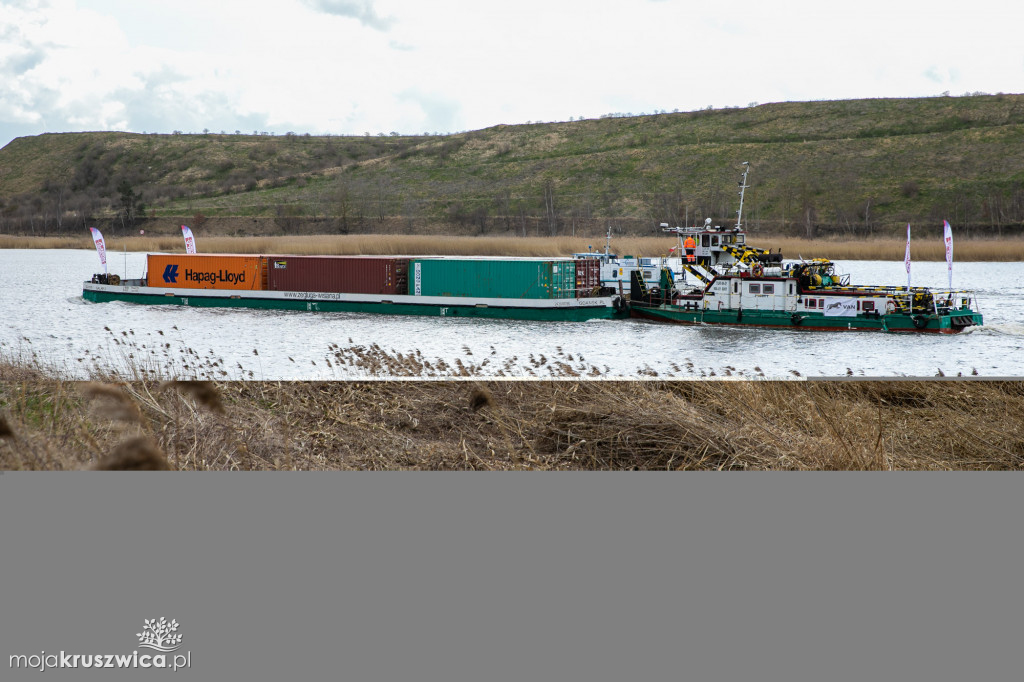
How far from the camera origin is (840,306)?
1129 inches

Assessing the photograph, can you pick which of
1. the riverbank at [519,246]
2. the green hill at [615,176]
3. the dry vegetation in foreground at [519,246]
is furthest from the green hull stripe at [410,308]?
the riverbank at [519,246]

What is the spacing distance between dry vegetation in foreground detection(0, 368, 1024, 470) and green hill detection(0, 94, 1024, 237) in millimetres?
30863

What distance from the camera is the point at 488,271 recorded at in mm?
33062

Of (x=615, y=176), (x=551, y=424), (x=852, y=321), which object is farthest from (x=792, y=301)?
(x=615, y=176)

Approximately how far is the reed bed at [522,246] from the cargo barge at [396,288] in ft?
29.7

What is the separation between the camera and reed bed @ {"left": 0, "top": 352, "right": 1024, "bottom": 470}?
21.3 feet

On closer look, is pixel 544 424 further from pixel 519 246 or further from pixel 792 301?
pixel 519 246

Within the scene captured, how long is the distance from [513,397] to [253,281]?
97.0 ft

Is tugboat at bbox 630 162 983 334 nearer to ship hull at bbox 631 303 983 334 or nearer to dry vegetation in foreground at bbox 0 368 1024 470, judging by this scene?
ship hull at bbox 631 303 983 334

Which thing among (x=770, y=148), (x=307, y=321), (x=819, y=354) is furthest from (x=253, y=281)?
(x=770, y=148)

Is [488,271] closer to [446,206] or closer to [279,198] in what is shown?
[446,206]

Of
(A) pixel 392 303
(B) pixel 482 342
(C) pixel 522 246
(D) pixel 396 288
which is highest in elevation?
(C) pixel 522 246

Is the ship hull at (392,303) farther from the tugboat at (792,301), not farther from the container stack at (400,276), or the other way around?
the tugboat at (792,301)

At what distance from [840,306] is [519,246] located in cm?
2193
